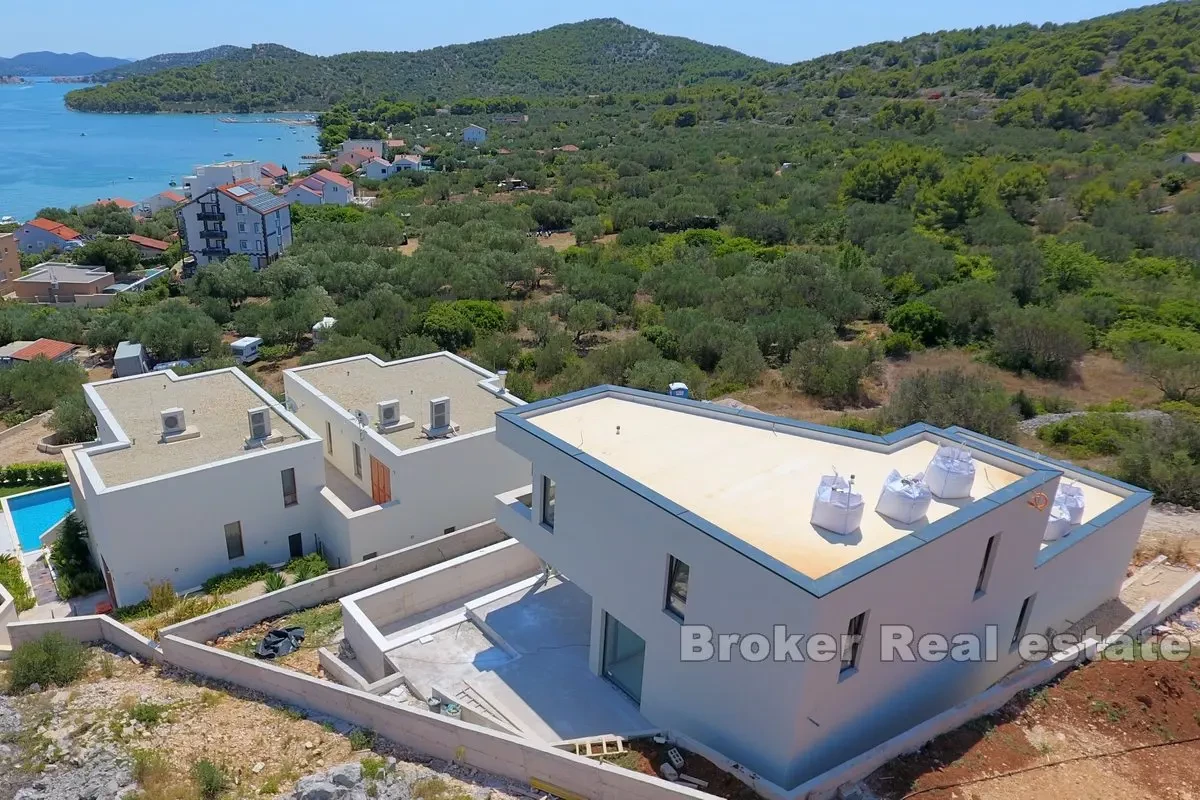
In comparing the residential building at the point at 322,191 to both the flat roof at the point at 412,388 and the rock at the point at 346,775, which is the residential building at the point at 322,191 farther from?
the rock at the point at 346,775

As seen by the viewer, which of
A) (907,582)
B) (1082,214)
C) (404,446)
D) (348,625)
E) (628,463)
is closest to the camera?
(907,582)

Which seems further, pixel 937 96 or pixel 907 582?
pixel 937 96

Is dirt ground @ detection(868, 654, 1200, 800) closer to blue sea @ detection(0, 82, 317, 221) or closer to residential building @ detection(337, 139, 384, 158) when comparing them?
residential building @ detection(337, 139, 384, 158)

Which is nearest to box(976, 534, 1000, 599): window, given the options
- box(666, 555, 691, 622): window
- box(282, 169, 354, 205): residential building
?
box(666, 555, 691, 622): window

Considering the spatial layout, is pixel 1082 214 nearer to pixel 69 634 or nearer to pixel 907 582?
pixel 907 582

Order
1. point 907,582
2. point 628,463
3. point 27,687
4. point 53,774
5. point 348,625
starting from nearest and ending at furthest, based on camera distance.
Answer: point 907,582 → point 53,774 → point 628,463 → point 27,687 → point 348,625

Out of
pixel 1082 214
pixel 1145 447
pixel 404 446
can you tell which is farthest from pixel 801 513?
pixel 1082 214

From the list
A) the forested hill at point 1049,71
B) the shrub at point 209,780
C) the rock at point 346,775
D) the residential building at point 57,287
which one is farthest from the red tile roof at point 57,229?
the forested hill at point 1049,71
